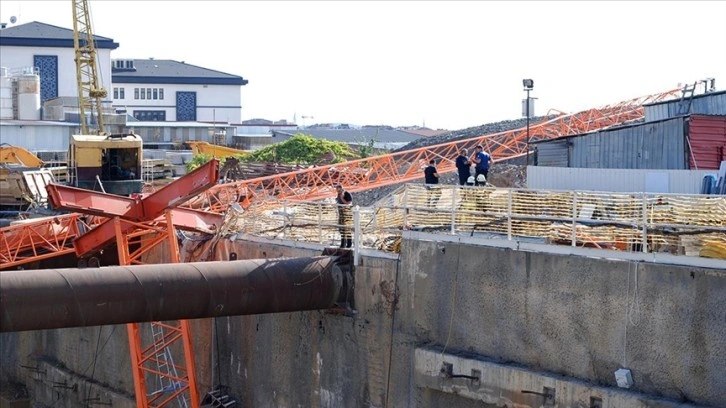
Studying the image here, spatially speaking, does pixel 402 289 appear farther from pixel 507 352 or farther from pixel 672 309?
pixel 672 309

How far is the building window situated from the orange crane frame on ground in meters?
80.9

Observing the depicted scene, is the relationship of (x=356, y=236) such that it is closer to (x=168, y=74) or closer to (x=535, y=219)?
(x=535, y=219)

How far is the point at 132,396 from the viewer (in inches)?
1001

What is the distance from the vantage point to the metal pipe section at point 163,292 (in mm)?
15656

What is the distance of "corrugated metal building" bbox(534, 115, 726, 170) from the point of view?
75.6 feet

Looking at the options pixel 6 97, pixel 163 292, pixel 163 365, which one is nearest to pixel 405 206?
pixel 163 292

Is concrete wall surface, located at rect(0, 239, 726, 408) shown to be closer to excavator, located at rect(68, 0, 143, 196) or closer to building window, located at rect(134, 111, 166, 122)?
excavator, located at rect(68, 0, 143, 196)

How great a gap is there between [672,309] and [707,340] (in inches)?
23.9

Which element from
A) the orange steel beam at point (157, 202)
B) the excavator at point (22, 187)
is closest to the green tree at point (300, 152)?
the excavator at point (22, 187)

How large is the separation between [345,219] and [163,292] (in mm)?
4513

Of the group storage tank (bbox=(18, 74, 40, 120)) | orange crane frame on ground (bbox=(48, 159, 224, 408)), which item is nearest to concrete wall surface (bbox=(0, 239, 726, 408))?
orange crane frame on ground (bbox=(48, 159, 224, 408))

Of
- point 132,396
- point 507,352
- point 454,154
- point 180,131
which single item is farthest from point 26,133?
point 507,352

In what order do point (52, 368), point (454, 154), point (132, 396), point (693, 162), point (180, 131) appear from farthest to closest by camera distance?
1. point (180, 131)
2. point (454, 154)
3. point (52, 368)
4. point (132, 396)
5. point (693, 162)

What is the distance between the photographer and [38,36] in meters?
91.1
